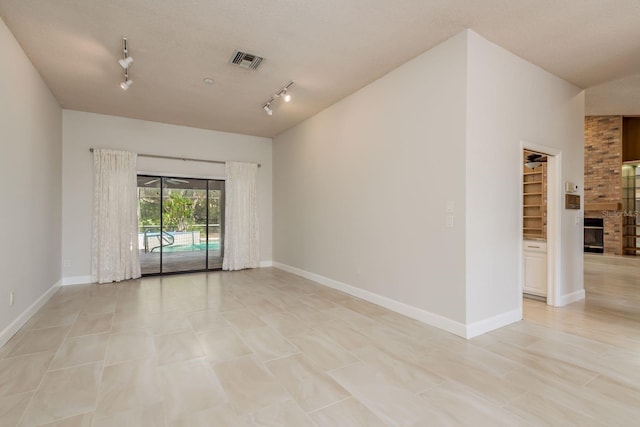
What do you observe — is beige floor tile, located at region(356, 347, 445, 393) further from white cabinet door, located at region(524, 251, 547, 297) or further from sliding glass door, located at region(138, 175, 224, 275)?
sliding glass door, located at region(138, 175, 224, 275)

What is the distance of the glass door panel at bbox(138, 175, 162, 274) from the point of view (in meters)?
6.14

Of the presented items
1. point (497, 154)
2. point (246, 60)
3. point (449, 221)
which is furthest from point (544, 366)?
point (246, 60)

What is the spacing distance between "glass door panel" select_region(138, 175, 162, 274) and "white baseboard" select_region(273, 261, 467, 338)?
11.1 feet

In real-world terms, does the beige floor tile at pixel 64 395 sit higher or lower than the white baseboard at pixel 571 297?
lower

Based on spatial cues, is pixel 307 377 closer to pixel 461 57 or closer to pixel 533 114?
pixel 461 57

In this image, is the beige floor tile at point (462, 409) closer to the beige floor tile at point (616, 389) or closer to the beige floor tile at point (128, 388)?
the beige floor tile at point (616, 389)

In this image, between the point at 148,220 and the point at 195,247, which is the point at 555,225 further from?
the point at 148,220

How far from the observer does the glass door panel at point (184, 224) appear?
638 cm

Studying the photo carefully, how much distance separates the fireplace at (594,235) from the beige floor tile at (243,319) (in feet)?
34.6

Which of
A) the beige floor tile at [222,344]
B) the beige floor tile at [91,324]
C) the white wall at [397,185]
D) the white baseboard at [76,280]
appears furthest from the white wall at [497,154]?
the white baseboard at [76,280]

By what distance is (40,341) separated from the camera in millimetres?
2979

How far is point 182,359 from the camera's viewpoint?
8.61ft

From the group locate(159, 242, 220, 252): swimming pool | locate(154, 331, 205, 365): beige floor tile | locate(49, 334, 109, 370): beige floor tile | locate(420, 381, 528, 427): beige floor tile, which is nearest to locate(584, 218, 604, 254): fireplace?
locate(420, 381, 528, 427): beige floor tile

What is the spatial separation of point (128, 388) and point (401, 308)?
287 centimetres
